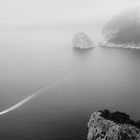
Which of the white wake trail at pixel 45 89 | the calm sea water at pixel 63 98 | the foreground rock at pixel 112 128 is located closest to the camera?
the foreground rock at pixel 112 128

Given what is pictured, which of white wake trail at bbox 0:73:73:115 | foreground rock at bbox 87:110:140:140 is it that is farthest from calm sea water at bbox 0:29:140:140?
foreground rock at bbox 87:110:140:140

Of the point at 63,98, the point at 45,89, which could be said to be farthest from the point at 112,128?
the point at 45,89

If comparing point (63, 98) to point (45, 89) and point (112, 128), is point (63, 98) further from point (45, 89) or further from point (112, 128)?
point (112, 128)

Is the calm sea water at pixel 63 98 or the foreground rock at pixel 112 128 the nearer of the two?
the foreground rock at pixel 112 128

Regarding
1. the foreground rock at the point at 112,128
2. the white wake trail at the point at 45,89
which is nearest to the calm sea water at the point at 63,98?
the white wake trail at the point at 45,89

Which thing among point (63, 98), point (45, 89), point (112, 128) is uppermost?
point (45, 89)

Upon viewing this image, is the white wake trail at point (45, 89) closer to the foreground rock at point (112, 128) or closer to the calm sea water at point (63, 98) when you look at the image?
the calm sea water at point (63, 98)

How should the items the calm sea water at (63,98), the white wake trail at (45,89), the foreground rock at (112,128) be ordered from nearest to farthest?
the foreground rock at (112,128) < the calm sea water at (63,98) < the white wake trail at (45,89)

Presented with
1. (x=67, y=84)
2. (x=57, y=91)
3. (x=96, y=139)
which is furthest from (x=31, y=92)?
(x=96, y=139)
